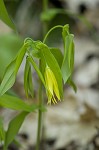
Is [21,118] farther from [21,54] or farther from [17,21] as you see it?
[17,21]

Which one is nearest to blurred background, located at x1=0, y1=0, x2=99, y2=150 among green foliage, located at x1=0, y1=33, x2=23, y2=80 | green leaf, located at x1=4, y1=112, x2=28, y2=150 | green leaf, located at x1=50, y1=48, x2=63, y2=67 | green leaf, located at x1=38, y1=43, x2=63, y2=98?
green foliage, located at x1=0, y1=33, x2=23, y2=80

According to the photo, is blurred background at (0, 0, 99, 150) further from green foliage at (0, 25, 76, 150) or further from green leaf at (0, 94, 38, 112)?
green foliage at (0, 25, 76, 150)

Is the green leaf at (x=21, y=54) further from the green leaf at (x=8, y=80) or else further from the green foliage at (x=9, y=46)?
the green foliage at (x=9, y=46)

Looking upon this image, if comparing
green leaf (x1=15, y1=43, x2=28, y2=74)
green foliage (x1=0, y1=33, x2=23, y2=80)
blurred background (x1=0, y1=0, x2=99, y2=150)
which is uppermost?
green leaf (x1=15, y1=43, x2=28, y2=74)

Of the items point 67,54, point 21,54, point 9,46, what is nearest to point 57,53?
point 67,54

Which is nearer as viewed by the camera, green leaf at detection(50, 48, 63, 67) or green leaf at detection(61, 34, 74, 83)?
green leaf at detection(61, 34, 74, 83)

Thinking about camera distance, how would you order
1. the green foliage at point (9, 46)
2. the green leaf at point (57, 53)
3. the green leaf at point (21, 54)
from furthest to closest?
the green foliage at point (9, 46), the green leaf at point (57, 53), the green leaf at point (21, 54)

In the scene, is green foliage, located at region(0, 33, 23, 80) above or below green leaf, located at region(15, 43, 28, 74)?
below

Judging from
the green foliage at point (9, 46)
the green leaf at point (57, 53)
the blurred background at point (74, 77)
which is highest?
the green leaf at point (57, 53)

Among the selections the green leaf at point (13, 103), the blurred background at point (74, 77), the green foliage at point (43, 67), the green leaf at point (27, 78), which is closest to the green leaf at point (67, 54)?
the green foliage at point (43, 67)
